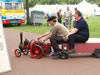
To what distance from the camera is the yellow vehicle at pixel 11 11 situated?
23547 mm

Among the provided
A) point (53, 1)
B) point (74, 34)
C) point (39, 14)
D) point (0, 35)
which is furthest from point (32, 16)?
point (53, 1)

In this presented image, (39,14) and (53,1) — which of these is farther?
(53,1)

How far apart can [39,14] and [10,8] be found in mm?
3097

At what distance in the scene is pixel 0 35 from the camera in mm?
5926

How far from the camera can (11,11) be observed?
23.9 meters

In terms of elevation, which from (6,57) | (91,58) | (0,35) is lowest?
(91,58)

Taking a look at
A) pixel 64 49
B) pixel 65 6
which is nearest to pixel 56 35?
pixel 64 49

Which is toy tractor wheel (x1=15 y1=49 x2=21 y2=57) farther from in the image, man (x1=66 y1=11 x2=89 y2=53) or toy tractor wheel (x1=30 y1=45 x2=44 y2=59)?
man (x1=66 y1=11 x2=89 y2=53)

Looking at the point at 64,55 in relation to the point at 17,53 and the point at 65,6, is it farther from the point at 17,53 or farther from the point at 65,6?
the point at 65,6

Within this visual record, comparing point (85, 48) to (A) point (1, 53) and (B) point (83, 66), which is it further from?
(A) point (1, 53)

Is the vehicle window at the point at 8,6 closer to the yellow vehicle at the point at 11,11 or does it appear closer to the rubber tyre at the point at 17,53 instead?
the yellow vehicle at the point at 11,11

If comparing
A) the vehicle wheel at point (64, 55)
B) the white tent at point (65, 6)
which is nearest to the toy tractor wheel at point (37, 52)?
the vehicle wheel at point (64, 55)

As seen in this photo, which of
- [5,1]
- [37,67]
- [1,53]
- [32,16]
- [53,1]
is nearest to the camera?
[1,53]

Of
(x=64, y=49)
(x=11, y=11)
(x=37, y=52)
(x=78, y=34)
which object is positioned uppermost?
(x=78, y=34)
